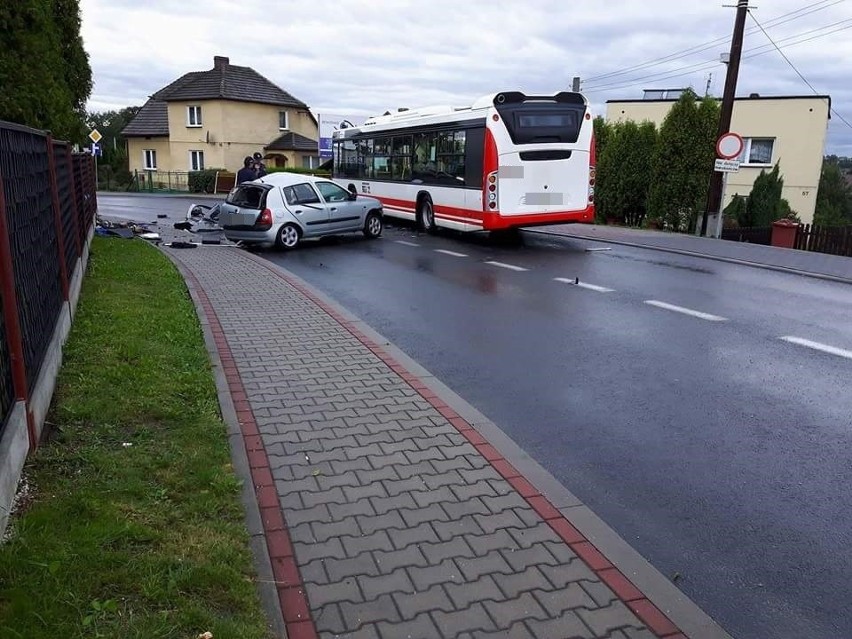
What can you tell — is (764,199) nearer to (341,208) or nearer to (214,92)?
(341,208)

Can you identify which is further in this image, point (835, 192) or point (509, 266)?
point (835, 192)

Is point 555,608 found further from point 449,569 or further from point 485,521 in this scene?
point 485,521

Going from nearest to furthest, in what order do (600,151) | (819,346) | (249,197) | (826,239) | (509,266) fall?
(819,346) → (509,266) → (249,197) → (826,239) → (600,151)

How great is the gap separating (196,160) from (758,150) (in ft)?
129

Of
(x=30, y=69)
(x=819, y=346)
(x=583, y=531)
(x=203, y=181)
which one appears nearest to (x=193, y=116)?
(x=203, y=181)

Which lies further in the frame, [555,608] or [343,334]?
[343,334]

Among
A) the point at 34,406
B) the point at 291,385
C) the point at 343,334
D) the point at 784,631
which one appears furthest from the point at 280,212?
the point at 784,631

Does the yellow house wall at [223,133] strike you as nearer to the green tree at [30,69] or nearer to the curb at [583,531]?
the green tree at [30,69]

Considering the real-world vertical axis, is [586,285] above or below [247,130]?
below

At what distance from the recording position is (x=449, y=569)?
11.5 feet

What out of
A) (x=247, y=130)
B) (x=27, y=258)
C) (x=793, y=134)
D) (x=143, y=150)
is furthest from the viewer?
(x=143, y=150)

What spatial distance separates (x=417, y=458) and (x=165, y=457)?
1578 millimetres

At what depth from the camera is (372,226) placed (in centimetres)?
1828

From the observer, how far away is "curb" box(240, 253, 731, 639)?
10.5ft
